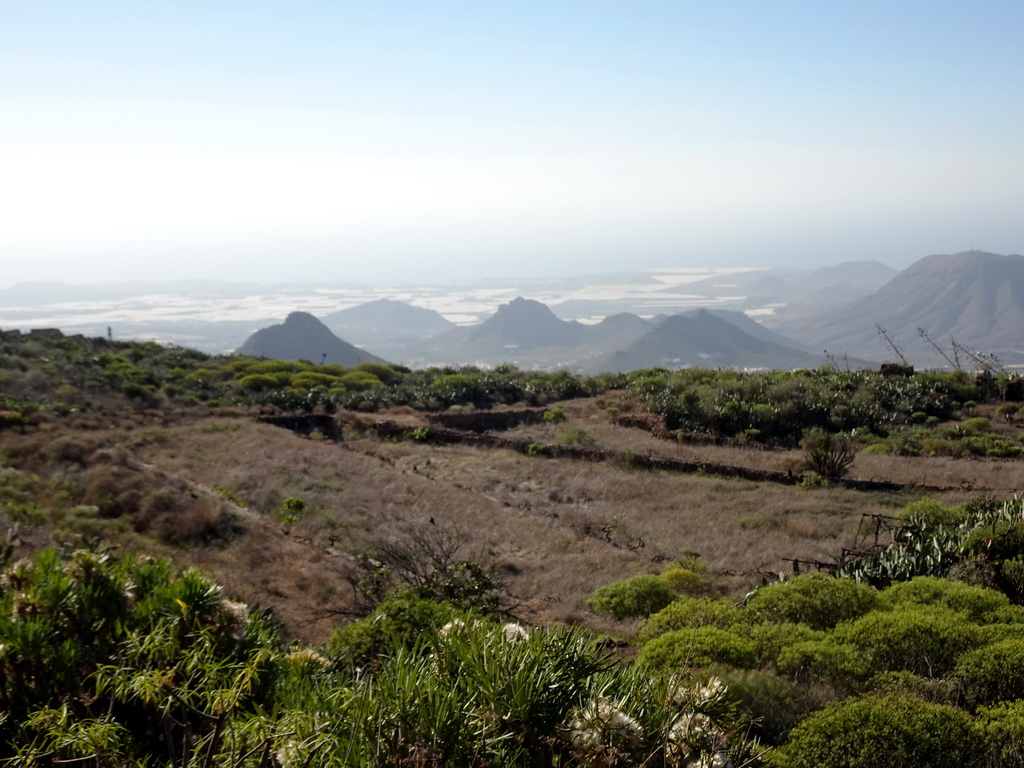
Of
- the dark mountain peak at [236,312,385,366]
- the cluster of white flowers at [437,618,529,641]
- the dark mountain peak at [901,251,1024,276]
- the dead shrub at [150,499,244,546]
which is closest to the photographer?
the cluster of white flowers at [437,618,529,641]

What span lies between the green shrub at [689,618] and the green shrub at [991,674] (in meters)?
1.49

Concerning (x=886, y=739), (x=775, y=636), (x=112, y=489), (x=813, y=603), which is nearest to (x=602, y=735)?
(x=886, y=739)

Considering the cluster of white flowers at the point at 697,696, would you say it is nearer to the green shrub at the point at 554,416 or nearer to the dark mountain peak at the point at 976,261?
the green shrub at the point at 554,416

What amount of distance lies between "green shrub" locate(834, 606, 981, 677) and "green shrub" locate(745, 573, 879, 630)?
433 millimetres

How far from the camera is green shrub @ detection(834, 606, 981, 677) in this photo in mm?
4574

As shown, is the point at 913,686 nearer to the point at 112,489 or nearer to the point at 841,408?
the point at 112,489

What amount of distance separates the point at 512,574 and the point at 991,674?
5.75 m

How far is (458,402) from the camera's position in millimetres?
23938

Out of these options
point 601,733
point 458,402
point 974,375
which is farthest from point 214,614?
point 974,375

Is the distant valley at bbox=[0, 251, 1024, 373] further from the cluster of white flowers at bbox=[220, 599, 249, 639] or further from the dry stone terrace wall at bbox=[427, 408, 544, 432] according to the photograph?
the cluster of white flowers at bbox=[220, 599, 249, 639]

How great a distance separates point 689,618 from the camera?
5441mm

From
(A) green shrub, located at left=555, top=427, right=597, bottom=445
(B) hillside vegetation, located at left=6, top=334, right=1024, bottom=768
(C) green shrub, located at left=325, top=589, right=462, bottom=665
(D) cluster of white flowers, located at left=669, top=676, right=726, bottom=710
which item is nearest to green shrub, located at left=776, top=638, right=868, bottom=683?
(B) hillside vegetation, located at left=6, top=334, right=1024, bottom=768

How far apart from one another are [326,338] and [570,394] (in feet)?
221

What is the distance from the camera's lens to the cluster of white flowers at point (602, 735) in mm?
2438
